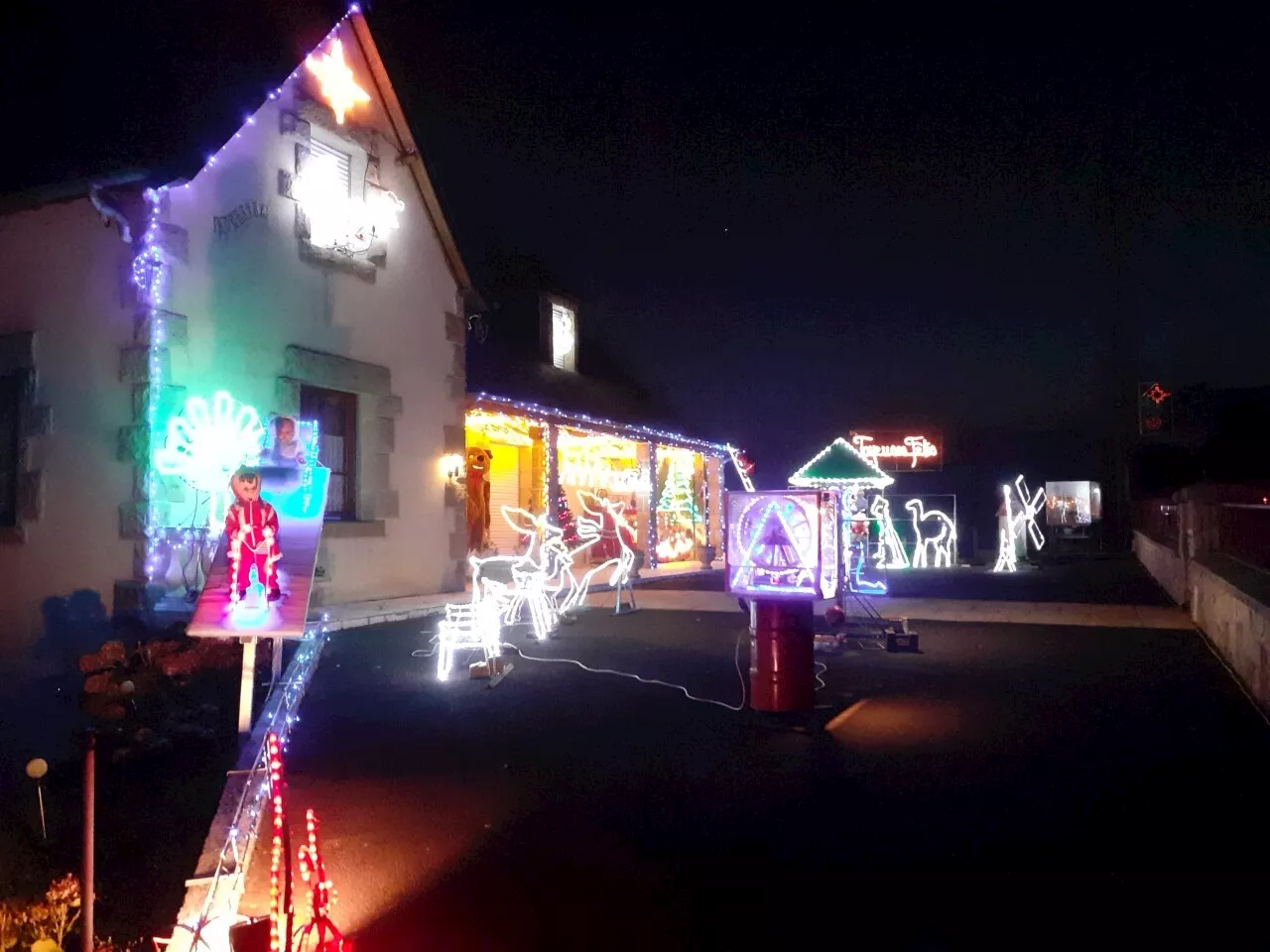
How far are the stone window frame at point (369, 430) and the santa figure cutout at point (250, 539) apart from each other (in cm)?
595

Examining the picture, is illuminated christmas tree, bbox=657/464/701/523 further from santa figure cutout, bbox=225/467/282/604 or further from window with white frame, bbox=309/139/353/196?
santa figure cutout, bbox=225/467/282/604

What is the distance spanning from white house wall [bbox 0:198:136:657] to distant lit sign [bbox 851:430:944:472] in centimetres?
2933

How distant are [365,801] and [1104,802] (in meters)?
3.94

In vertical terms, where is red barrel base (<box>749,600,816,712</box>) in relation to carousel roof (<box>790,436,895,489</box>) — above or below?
below

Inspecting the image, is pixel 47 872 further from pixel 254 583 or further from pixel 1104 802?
pixel 1104 802

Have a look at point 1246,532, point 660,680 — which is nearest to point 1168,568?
point 1246,532

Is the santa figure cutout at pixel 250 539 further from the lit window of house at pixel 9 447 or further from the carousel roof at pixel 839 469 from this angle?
the carousel roof at pixel 839 469

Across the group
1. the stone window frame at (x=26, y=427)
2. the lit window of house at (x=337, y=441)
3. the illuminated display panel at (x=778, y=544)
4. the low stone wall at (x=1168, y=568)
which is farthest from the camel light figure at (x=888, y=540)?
the stone window frame at (x=26, y=427)

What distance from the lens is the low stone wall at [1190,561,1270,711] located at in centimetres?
700

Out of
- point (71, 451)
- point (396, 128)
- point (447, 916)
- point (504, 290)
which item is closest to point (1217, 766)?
point (447, 916)

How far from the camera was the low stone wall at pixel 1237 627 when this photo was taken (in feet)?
23.0

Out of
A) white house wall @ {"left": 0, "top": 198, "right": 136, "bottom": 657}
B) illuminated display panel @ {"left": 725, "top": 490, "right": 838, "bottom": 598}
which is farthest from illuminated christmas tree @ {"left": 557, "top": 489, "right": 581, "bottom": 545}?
illuminated display panel @ {"left": 725, "top": 490, "right": 838, "bottom": 598}

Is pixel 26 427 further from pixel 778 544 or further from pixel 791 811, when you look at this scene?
pixel 791 811

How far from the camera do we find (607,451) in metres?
22.2
